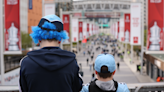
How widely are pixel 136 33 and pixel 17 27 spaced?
1504 cm

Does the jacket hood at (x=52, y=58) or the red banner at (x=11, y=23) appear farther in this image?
the red banner at (x=11, y=23)

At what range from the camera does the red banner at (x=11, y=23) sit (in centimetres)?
1095

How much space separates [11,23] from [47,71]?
9.81m

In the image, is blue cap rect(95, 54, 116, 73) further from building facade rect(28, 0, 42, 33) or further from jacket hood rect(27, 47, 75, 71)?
building facade rect(28, 0, 42, 33)

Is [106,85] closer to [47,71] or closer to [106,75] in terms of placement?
[106,75]

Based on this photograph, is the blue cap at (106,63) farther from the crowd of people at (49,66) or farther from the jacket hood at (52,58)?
the jacket hood at (52,58)

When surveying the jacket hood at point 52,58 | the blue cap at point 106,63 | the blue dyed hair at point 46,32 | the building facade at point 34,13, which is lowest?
the blue cap at point 106,63

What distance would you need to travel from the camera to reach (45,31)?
2.05m

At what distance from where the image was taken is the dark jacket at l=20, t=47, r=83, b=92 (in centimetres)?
190

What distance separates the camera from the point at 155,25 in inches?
630

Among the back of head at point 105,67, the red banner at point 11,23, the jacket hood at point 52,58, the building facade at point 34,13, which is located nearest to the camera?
the jacket hood at point 52,58

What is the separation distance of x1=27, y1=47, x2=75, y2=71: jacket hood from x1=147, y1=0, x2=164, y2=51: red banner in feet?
45.6

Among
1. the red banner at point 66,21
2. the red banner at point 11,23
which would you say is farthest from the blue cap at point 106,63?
the red banner at point 66,21

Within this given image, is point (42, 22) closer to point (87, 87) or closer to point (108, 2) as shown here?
point (87, 87)
